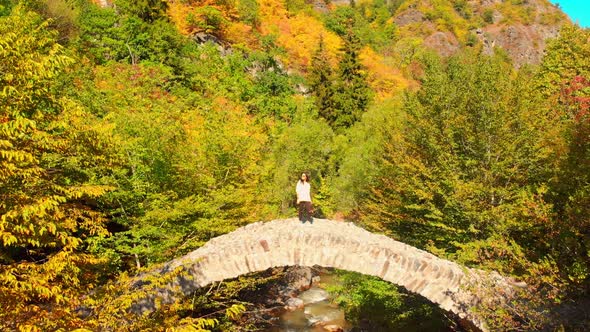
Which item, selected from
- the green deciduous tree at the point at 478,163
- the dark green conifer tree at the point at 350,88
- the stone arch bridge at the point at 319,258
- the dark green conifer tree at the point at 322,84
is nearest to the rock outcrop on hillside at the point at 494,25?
the dark green conifer tree at the point at 350,88

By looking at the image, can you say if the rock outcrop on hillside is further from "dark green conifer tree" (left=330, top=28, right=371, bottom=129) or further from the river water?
the river water

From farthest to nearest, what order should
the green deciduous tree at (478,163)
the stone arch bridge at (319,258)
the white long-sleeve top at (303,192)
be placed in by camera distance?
the green deciduous tree at (478,163) < the white long-sleeve top at (303,192) < the stone arch bridge at (319,258)

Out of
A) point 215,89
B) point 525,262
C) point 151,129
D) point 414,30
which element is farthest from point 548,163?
point 414,30

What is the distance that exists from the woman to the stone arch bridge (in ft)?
0.94

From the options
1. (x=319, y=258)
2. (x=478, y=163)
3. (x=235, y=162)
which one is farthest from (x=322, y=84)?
(x=319, y=258)

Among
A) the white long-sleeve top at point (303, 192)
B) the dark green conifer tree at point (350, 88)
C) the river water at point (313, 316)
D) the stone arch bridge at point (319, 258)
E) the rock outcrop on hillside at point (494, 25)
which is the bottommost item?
the river water at point (313, 316)

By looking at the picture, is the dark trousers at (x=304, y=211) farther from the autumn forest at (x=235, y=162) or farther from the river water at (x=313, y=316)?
the river water at (x=313, y=316)

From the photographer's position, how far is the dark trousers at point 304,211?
972 cm

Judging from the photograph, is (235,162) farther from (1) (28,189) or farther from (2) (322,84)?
(2) (322,84)

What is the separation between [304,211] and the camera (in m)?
9.81

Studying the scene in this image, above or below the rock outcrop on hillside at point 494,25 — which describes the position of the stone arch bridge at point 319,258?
below

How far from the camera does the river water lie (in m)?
17.0

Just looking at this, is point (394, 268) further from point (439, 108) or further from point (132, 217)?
point (439, 108)

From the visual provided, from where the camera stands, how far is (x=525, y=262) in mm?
8594
